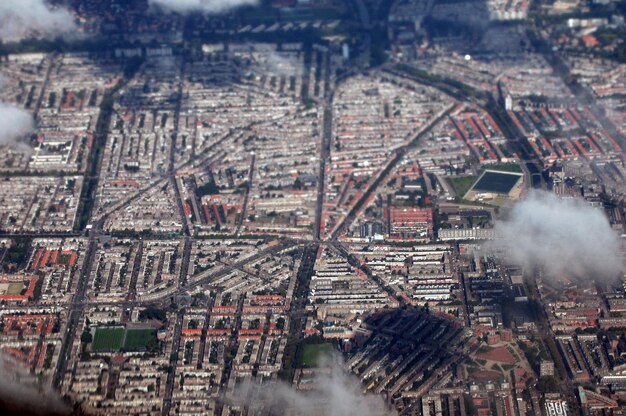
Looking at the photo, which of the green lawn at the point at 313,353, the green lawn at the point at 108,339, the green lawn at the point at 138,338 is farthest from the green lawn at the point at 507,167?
the green lawn at the point at 108,339

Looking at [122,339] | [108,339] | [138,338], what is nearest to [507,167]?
[138,338]

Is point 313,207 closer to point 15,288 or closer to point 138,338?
point 138,338

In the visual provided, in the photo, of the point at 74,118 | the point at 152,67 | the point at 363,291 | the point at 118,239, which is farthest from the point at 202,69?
the point at 363,291

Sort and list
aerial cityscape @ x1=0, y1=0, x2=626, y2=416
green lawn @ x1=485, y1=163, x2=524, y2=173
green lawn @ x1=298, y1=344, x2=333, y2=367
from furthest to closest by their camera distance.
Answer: green lawn @ x1=485, y1=163, x2=524, y2=173 → green lawn @ x1=298, y1=344, x2=333, y2=367 → aerial cityscape @ x1=0, y1=0, x2=626, y2=416

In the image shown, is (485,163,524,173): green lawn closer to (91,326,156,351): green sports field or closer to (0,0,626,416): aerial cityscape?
(0,0,626,416): aerial cityscape

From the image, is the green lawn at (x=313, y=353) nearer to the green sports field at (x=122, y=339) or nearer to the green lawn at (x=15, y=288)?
the green sports field at (x=122, y=339)

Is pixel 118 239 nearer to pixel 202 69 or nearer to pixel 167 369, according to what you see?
pixel 167 369

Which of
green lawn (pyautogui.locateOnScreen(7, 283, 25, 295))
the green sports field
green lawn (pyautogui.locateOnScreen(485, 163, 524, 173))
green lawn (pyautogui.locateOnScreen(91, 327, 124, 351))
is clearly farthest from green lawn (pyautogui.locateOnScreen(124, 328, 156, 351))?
green lawn (pyautogui.locateOnScreen(485, 163, 524, 173))
